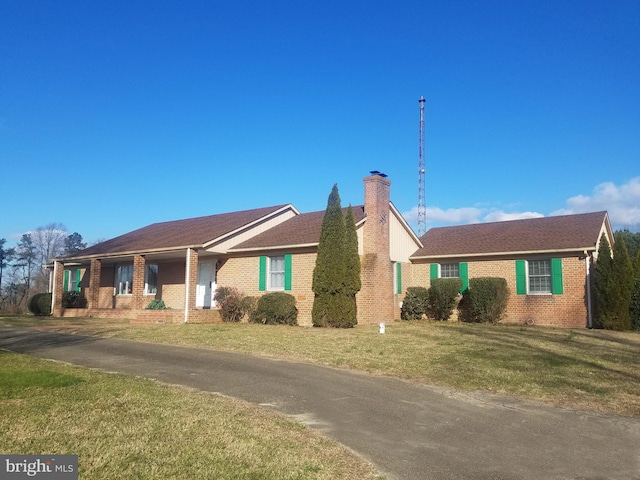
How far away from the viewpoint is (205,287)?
23.6 metres

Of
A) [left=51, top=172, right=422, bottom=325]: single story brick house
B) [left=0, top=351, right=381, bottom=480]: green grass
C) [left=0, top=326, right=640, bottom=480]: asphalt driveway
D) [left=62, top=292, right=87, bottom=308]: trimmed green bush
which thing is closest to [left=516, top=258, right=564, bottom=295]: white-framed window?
Result: [left=51, top=172, right=422, bottom=325]: single story brick house

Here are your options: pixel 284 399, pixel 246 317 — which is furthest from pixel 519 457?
pixel 246 317

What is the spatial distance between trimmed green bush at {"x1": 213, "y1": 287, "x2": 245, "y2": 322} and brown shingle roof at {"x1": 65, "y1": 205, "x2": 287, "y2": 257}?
222 cm

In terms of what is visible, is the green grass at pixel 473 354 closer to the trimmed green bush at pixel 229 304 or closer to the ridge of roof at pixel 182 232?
the trimmed green bush at pixel 229 304

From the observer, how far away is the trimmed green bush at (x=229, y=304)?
20734mm

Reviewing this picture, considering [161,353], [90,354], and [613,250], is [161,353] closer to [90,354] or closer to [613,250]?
[90,354]

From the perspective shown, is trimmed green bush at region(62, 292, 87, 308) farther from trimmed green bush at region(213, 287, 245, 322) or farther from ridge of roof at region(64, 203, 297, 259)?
trimmed green bush at region(213, 287, 245, 322)

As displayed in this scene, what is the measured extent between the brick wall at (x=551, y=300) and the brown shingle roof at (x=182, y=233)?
34.6 ft

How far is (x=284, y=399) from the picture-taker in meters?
7.86

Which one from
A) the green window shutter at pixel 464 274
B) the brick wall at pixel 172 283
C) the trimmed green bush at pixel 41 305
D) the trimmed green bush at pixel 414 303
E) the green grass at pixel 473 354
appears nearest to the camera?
the green grass at pixel 473 354

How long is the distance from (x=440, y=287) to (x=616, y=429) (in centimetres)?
1619

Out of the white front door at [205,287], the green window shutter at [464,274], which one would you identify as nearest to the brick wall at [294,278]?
the white front door at [205,287]

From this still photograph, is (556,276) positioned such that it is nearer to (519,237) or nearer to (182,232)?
(519,237)

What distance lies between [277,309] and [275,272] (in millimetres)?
2228
